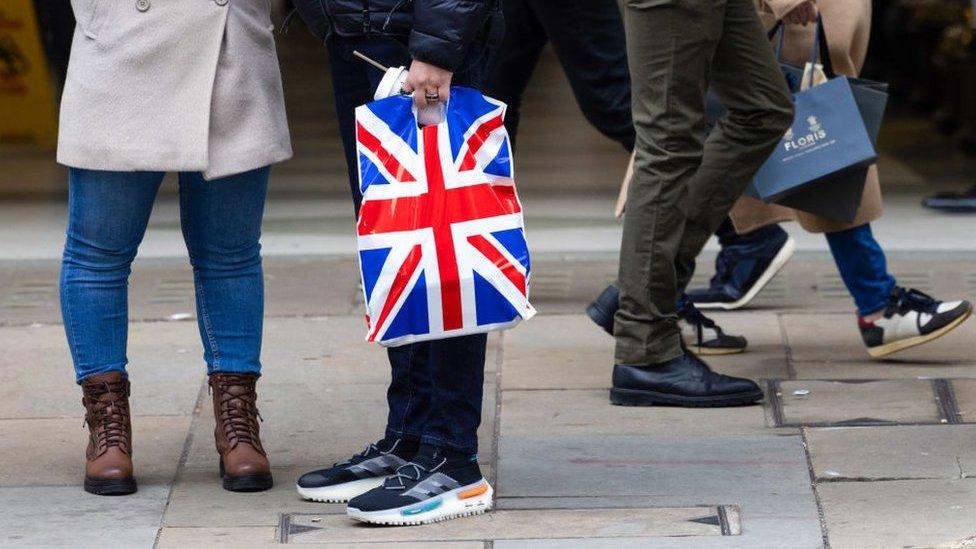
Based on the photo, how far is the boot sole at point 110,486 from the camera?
149 inches

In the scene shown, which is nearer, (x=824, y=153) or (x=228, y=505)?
(x=228, y=505)

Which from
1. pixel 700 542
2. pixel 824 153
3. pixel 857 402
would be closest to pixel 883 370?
pixel 857 402

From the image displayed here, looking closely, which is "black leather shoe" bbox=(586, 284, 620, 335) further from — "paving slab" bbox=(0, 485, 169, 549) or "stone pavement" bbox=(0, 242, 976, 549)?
"paving slab" bbox=(0, 485, 169, 549)

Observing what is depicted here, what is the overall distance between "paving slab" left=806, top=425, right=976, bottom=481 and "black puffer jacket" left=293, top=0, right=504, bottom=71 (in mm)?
1288

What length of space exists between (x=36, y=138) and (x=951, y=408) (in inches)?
274

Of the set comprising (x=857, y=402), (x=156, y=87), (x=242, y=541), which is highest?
(x=156, y=87)

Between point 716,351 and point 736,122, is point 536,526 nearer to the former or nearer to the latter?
point 736,122

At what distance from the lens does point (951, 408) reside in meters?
4.40

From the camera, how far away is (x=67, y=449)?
4.20 metres

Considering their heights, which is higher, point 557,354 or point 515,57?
point 515,57

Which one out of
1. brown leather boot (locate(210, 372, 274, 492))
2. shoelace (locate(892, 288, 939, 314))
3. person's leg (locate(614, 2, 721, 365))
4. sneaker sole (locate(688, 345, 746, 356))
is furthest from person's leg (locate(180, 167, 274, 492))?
shoelace (locate(892, 288, 939, 314))

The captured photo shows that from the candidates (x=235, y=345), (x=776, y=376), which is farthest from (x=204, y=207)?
(x=776, y=376)

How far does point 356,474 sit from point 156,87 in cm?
95

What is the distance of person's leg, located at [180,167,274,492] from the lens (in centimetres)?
382
